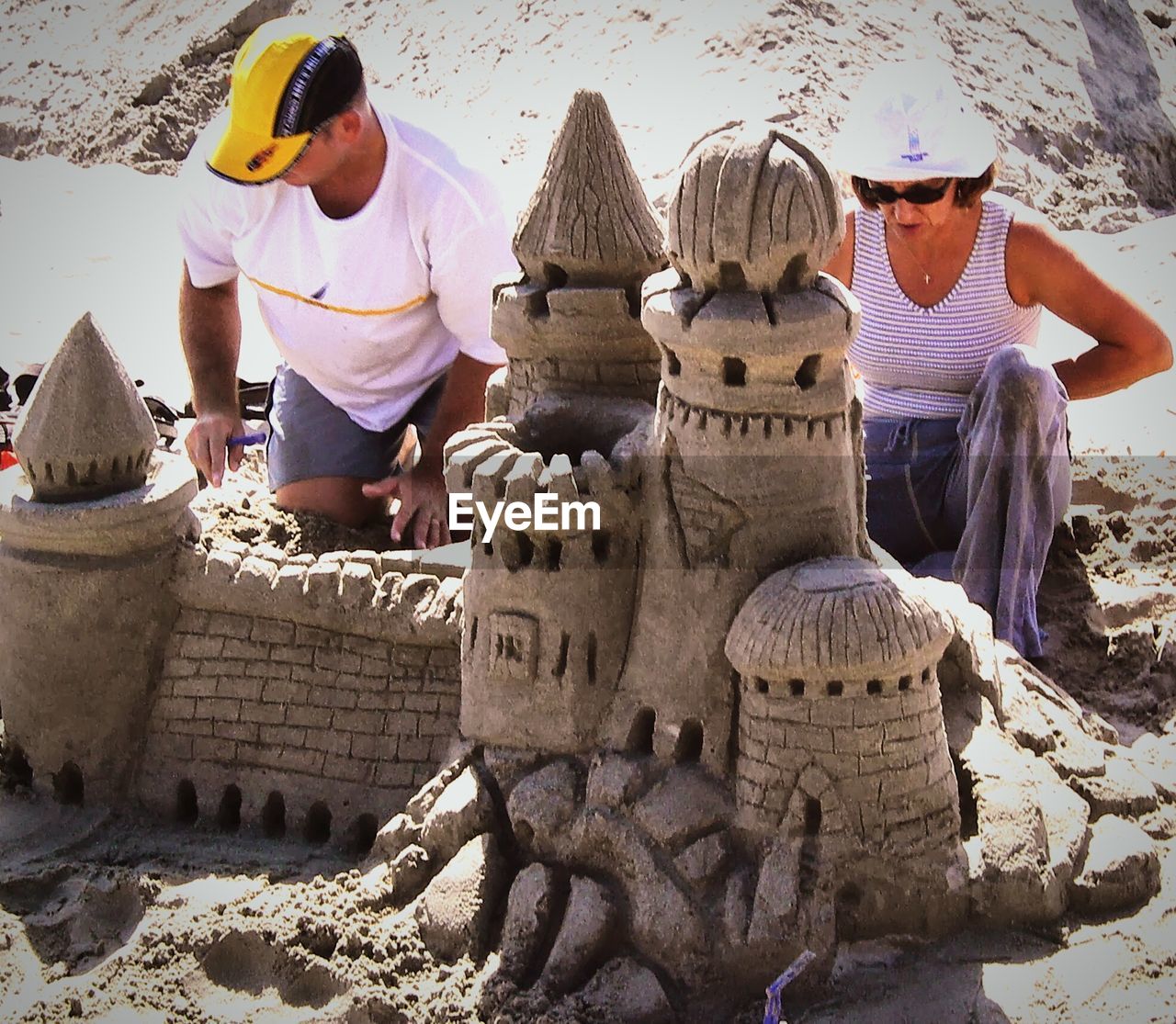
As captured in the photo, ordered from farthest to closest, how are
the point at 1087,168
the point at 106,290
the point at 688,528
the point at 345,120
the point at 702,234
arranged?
1. the point at 1087,168
2. the point at 106,290
3. the point at 345,120
4. the point at 688,528
5. the point at 702,234

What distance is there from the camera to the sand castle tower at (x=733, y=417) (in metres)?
3.57

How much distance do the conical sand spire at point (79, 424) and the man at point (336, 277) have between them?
83 centimetres

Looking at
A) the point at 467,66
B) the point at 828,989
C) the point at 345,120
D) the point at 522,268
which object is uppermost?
the point at 467,66

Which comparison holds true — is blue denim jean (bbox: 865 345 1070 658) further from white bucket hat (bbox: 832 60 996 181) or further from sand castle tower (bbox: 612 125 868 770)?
sand castle tower (bbox: 612 125 868 770)

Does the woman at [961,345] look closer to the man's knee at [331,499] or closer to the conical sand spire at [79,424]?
the man's knee at [331,499]

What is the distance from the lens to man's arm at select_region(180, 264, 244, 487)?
585 centimetres

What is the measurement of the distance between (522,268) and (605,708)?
→ 1.17 m

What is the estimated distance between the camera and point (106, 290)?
10.0 meters

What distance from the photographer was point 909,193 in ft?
17.2

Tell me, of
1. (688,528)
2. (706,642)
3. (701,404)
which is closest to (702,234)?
(701,404)

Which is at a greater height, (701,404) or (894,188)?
(894,188)

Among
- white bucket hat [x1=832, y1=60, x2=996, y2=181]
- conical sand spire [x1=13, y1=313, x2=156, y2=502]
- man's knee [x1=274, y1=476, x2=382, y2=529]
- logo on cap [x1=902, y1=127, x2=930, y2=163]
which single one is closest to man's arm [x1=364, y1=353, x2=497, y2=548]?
man's knee [x1=274, y1=476, x2=382, y2=529]

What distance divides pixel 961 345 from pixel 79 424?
2.76 m

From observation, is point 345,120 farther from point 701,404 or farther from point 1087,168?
point 1087,168
